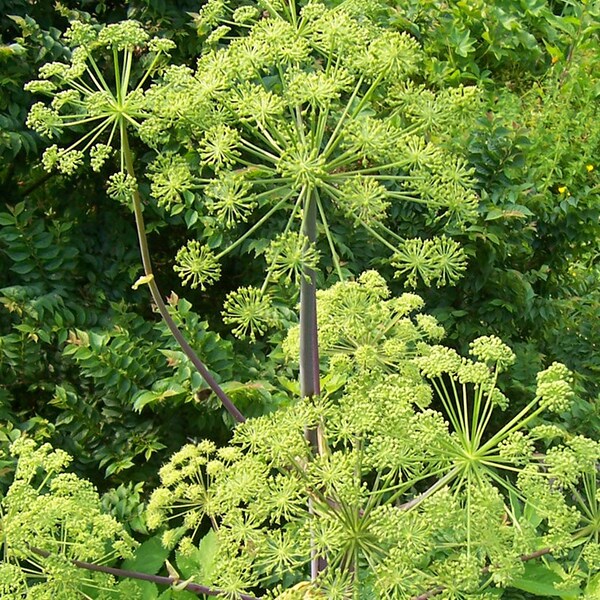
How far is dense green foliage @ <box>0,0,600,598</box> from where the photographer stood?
5.81ft

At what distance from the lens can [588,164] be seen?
18.9 feet

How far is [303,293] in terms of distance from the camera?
A: 6.18 ft

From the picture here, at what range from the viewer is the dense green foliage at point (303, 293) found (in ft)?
5.81

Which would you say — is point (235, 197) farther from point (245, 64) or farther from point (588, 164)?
point (588, 164)

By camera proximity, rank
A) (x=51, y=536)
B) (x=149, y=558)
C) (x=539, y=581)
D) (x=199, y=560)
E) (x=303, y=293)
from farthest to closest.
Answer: (x=149, y=558), (x=199, y=560), (x=539, y=581), (x=51, y=536), (x=303, y=293)

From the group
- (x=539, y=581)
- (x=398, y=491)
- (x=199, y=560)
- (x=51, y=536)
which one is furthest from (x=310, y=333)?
(x=539, y=581)

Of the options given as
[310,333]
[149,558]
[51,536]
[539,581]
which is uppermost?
[310,333]

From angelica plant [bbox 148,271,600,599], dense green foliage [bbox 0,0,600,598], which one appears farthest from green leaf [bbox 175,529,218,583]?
angelica plant [bbox 148,271,600,599]

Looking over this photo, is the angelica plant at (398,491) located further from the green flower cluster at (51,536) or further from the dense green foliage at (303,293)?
the green flower cluster at (51,536)

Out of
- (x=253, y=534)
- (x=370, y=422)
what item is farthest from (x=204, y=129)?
(x=253, y=534)

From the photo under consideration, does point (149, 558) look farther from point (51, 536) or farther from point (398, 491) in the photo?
point (398, 491)

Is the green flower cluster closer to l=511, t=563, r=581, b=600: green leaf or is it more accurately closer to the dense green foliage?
the dense green foliage

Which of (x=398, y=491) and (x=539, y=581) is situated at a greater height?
(x=398, y=491)

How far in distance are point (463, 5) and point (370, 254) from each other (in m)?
2.29
